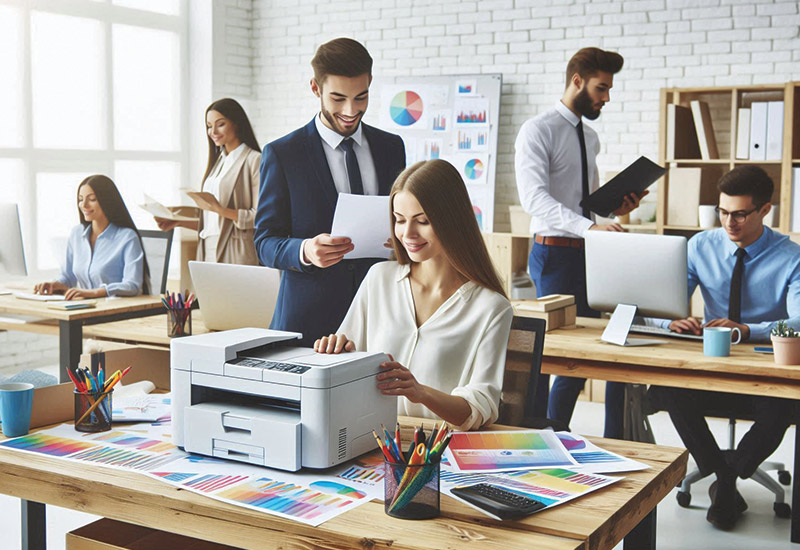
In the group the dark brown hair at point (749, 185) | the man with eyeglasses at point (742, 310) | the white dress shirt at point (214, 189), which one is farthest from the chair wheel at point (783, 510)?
the white dress shirt at point (214, 189)

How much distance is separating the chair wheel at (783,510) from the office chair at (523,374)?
59.1 inches

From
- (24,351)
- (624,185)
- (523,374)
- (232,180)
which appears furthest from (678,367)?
(24,351)

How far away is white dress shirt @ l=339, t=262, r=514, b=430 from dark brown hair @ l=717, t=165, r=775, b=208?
4.38ft

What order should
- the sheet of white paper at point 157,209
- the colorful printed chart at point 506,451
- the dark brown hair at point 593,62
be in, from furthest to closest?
1. the sheet of white paper at point 157,209
2. the dark brown hair at point 593,62
3. the colorful printed chart at point 506,451

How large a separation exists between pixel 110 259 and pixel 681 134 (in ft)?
10.7

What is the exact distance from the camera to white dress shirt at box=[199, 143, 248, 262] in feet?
14.5

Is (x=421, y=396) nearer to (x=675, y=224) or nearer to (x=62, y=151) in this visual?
(x=675, y=224)

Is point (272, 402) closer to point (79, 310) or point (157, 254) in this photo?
point (79, 310)

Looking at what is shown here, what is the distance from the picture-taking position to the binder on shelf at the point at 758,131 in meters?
5.14

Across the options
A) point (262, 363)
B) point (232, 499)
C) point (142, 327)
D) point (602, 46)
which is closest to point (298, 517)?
point (232, 499)

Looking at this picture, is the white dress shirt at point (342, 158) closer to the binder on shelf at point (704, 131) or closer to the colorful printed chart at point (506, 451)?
the colorful printed chart at point (506, 451)

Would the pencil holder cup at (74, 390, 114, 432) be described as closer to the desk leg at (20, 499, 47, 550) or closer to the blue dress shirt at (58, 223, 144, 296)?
the desk leg at (20, 499, 47, 550)

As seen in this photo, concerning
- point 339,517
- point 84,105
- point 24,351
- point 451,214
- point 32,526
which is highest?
point 84,105

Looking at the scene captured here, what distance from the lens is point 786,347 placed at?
2.77 m
